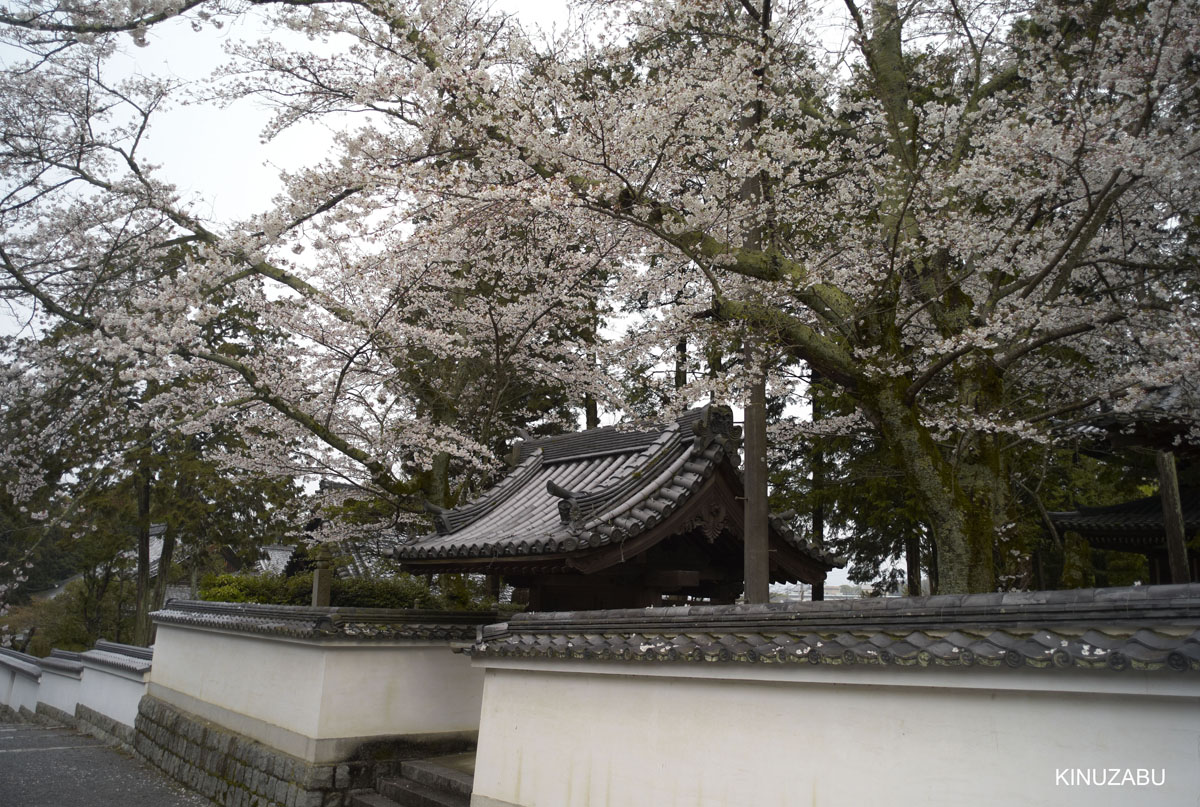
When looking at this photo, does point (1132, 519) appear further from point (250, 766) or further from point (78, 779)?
point (78, 779)

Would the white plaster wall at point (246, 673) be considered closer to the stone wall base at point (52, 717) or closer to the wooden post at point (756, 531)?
the wooden post at point (756, 531)

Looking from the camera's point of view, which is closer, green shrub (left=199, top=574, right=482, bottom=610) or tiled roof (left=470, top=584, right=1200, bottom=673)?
tiled roof (left=470, top=584, right=1200, bottom=673)

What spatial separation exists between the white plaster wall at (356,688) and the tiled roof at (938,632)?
12.3 ft

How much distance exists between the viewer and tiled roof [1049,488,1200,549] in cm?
1188

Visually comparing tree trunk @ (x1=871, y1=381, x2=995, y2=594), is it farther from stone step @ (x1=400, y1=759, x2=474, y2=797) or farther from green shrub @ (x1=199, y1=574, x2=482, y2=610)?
green shrub @ (x1=199, y1=574, x2=482, y2=610)

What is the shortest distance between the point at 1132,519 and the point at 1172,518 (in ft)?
5.60

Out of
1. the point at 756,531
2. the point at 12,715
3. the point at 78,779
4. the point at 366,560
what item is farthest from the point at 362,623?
the point at 12,715

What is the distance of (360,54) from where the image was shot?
888cm

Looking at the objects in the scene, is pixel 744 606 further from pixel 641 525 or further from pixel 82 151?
pixel 82 151

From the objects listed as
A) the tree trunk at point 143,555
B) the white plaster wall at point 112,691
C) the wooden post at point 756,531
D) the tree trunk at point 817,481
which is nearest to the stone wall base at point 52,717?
the white plaster wall at point 112,691

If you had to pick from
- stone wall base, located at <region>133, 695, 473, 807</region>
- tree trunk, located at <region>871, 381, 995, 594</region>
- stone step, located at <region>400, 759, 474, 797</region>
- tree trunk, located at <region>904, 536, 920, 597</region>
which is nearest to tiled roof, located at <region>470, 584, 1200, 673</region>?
stone step, located at <region>400, 759, 474, 797</region>

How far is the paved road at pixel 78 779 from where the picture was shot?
30.7 ft

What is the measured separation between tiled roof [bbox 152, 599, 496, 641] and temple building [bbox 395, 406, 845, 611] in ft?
2.27

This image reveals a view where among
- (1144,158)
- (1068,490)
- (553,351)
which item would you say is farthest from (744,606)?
(1068,490)
